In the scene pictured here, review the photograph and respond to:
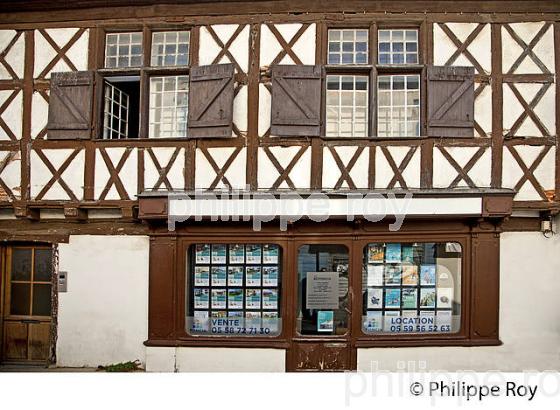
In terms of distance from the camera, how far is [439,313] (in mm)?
8281

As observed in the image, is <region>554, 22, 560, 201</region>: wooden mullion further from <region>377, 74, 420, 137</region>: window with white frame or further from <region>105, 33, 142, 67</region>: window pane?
<region>105, 33, 142, 67</region>: window pane

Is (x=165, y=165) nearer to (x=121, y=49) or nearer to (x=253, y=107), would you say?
(x=253, y=107)

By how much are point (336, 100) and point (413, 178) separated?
1748mm

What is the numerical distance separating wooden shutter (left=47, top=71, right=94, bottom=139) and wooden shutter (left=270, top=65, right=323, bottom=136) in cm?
301

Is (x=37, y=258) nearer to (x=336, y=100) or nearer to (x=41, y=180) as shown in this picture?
(x=41, y=180)

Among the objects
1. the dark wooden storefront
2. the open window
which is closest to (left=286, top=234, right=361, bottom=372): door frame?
the dark wooden storefront

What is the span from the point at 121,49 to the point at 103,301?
4159 mm

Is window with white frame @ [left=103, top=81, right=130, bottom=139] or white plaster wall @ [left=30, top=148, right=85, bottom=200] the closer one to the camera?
white plaster wall @ [left=30, top=148, right=85, bottom=200]

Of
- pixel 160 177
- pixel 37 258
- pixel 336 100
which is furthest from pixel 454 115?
pixel 37 258

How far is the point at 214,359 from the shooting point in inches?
320

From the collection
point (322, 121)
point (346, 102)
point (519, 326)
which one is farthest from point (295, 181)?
point (519, 326)

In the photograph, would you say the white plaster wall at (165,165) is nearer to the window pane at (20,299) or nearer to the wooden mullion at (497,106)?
the window pane at (20,299)

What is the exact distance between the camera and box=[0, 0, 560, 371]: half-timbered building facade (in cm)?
803

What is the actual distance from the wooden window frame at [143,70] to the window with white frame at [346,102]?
2.25 meters
